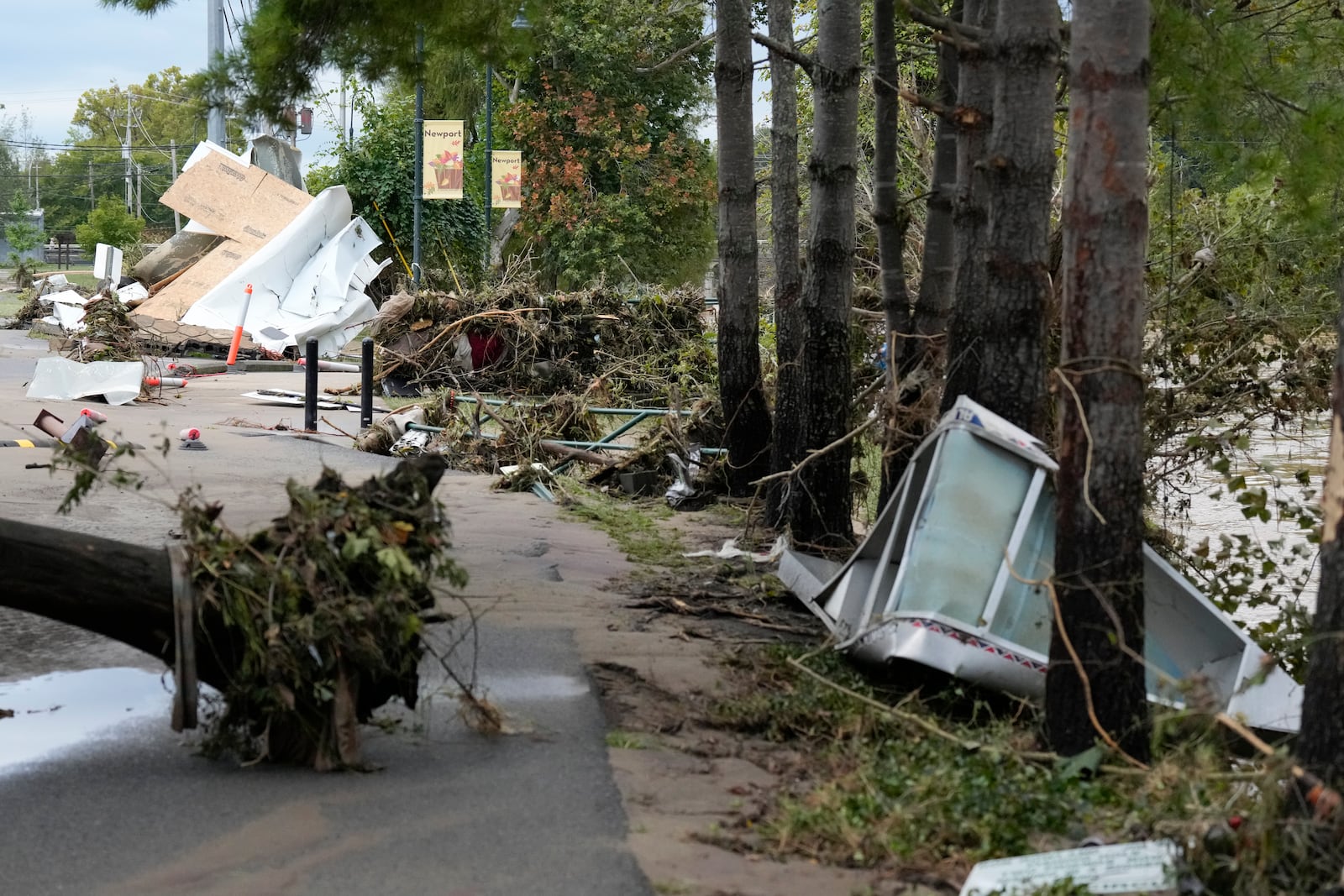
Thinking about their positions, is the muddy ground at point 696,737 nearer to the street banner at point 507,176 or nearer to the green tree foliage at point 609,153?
the street banner at point 507,176

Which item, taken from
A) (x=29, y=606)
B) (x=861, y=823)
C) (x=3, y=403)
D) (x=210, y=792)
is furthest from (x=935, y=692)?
(x=3, y=403)

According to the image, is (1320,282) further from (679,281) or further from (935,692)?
(679,281)

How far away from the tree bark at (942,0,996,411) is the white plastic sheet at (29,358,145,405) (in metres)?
13.0

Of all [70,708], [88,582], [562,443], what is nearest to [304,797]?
[88,582]

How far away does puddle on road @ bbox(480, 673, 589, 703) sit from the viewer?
6.27m

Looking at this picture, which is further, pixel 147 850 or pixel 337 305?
pixel 337 305

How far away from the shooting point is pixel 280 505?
1073cm

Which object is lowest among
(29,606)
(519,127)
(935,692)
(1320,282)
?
(935,692)

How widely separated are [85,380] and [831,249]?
1217 cm

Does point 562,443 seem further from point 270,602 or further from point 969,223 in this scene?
point 270,602

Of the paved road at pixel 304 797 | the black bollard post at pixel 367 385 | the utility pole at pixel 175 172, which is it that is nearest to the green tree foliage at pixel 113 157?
the utility pole at pixel 175 172

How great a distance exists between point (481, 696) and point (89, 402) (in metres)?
14.1

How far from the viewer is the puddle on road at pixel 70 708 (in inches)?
213

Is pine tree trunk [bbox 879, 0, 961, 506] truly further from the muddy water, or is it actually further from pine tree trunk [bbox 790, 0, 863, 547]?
the muddy water
